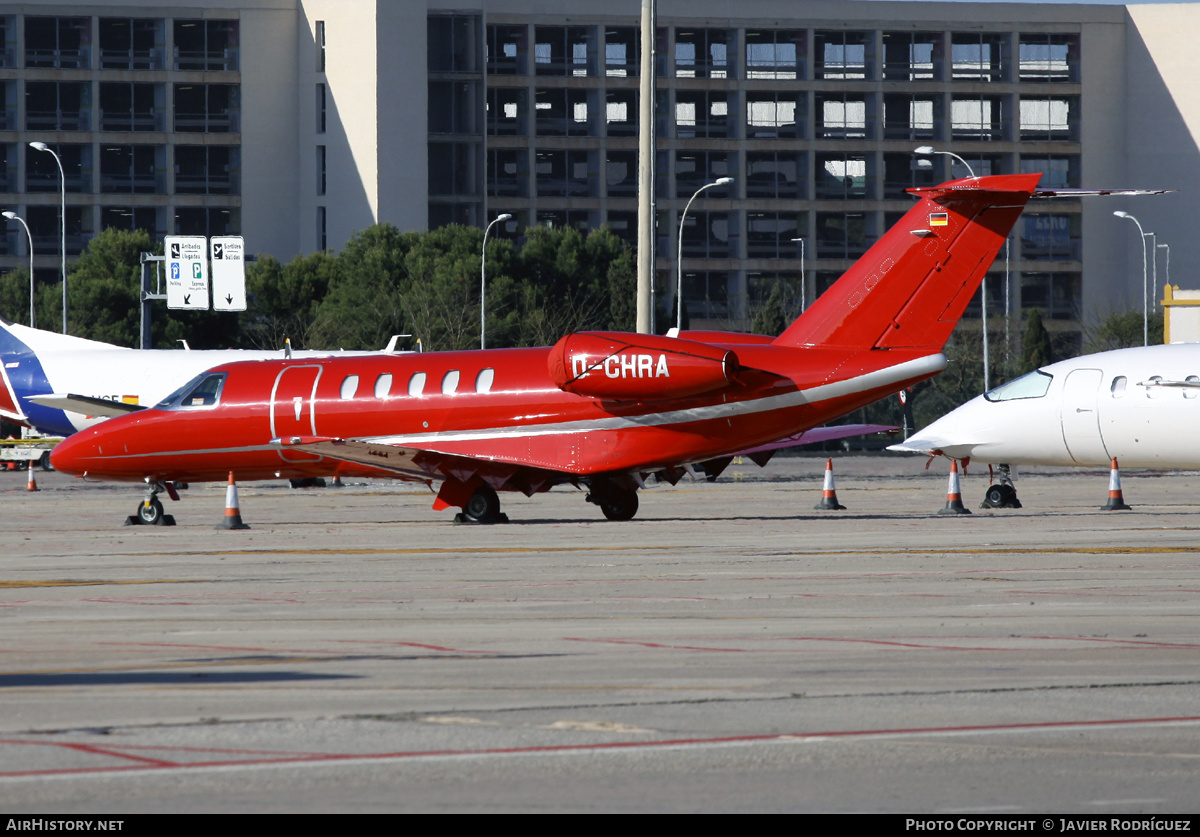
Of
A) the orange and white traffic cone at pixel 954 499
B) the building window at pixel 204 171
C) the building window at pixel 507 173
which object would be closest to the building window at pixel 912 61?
the building window at pixel 507 173

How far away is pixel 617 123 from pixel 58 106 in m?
32.5

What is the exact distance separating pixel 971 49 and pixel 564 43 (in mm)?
25099

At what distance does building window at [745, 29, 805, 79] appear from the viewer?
328 ft

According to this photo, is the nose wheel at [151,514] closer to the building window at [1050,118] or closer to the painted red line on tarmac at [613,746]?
the painted red line on tarmac at [613,746]

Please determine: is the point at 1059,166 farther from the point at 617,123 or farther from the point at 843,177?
the point at 617,123

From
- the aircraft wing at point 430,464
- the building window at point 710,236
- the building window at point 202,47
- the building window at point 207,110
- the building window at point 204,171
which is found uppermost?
the building window at point 202,47

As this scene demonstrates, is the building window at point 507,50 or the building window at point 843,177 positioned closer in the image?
the building window at point 507,50

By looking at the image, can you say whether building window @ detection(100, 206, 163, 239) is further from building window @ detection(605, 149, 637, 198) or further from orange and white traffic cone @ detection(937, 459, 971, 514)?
orange and white traffic cone @ detection(937, 459, 971, 514)

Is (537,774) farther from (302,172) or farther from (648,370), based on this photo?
(302,172)

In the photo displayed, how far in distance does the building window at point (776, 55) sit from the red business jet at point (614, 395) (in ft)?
254

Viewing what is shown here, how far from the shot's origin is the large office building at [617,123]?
308 feet

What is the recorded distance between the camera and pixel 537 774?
7156mm

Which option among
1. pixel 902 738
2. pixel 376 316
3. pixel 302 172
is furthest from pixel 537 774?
pixel 302 172

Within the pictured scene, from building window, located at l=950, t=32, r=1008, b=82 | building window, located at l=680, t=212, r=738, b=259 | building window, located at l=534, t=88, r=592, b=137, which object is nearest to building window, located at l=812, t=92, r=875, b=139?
building window, located at l=950, t=32, r=1008, b=82
